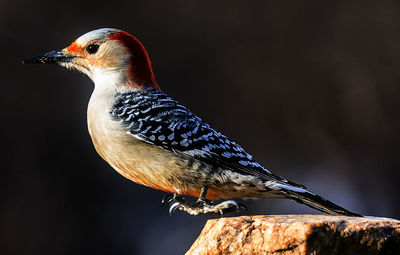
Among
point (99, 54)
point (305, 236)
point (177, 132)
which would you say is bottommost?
point (305, 236)

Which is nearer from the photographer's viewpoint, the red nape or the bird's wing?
the bird's wing

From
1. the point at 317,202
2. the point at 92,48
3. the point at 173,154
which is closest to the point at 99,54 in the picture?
the point at 92,48

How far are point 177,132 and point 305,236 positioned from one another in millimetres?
1046

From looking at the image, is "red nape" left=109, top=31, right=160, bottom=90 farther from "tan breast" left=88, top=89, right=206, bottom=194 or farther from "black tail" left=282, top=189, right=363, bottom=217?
"black tail" left=282, top=189, right=363, bottom=217

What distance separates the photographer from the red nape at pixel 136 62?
3.25m

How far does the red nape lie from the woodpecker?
0.04 meters

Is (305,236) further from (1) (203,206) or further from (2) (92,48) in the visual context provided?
(2) (92,48)

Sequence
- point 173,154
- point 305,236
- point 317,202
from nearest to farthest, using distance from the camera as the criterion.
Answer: point 305,236 → point 317,202 → point 173,154

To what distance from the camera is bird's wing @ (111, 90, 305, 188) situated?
2885 mm

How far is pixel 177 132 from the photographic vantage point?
2.98m

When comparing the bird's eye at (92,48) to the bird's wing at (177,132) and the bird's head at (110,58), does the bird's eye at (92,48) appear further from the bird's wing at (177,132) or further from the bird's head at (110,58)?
the bird's wing at (177,132)

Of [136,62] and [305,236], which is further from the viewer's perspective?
[136,62]

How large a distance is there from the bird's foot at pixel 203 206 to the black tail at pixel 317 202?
12.7 inches

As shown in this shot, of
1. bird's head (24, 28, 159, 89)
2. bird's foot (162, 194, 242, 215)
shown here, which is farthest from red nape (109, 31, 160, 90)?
bird's foot (162, 194, 242, 215)
